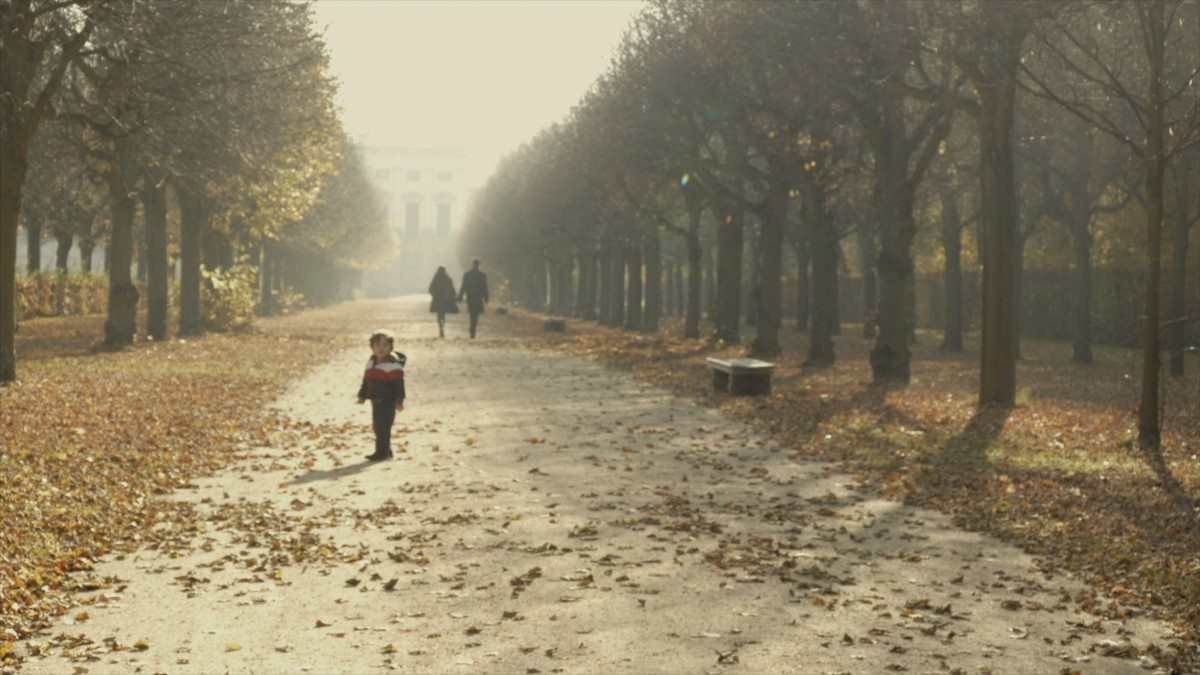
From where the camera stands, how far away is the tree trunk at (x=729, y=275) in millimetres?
39812

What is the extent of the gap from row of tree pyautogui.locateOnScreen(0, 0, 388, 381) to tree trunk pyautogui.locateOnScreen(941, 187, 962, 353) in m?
17.4

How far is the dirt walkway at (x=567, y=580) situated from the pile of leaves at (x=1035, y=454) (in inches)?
18.7

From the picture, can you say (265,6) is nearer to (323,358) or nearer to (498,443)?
(323,358)

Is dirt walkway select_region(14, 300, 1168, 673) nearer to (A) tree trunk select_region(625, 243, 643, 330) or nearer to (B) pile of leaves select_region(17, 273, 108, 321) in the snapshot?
(B) pile of leaves select_region(17, 273, 108, 321)

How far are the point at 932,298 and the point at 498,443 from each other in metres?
43.8

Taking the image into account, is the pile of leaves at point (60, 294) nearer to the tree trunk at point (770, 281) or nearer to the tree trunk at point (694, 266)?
the tree trunk at point (694, 266)

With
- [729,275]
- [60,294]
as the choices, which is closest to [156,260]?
[729,275]

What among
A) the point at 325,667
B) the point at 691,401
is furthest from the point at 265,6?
the point at 325,667

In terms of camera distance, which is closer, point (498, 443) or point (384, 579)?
point (384, 579)

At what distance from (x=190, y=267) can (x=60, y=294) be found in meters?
13.8

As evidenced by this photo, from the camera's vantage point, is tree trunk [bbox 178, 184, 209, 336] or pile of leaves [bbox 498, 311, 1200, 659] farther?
tree trunk [bbox 178, 184, 209, 336]

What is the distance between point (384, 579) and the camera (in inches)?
376

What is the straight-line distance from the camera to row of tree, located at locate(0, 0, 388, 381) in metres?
23.2

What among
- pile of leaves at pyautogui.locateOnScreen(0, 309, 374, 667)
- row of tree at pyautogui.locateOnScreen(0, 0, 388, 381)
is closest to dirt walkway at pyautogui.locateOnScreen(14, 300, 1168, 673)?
pile of leaves at pyautogui.locateOnScreen(0, 309, 374, 667)
